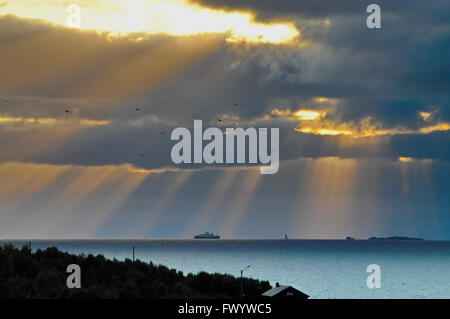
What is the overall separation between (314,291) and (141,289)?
314 ft

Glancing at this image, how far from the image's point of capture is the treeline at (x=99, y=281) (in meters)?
74.2

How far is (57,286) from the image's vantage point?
75.3m

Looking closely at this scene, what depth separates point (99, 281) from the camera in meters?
94.0

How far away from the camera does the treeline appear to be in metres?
74.2

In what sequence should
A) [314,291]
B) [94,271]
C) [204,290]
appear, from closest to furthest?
[94,271] < [204,290] < [314,291]
